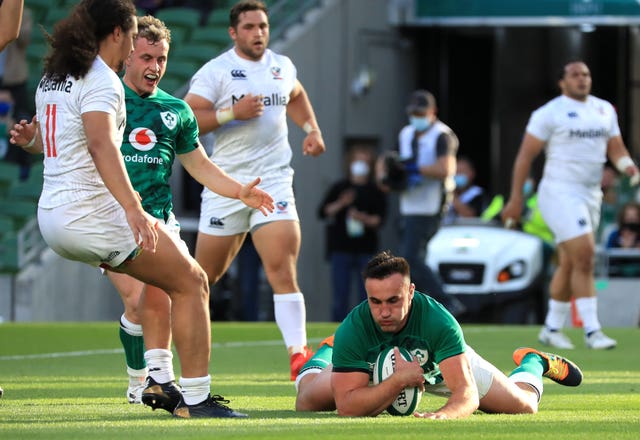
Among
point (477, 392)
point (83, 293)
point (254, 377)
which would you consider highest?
point (477, 392)

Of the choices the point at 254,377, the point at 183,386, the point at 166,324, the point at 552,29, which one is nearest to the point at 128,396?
the point at 166,324

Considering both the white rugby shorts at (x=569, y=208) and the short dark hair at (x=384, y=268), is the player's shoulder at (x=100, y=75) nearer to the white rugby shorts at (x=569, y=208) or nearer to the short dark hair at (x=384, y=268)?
the short dark hair at (x=384, y=268)

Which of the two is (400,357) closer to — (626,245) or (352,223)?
(352,223)

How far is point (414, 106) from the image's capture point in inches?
690

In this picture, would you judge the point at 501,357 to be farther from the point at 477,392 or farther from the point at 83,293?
the point at 83,293

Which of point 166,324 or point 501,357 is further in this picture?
point 501,357

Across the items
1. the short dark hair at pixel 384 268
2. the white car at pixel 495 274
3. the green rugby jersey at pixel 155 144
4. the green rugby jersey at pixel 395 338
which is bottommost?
the white car at pixel 495 274

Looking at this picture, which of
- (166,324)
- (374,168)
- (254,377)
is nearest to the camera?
(166,324)

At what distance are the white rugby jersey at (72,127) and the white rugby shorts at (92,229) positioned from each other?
0.04 metres

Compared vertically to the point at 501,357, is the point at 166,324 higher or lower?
higher

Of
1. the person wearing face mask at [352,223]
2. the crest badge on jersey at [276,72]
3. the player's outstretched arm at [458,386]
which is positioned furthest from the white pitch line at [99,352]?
the player's outstretched arm at [458,386]

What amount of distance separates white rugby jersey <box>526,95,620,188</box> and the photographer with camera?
2.87 m

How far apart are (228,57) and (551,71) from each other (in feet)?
58.8

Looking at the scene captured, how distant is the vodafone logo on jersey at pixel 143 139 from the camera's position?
8.47 meters
